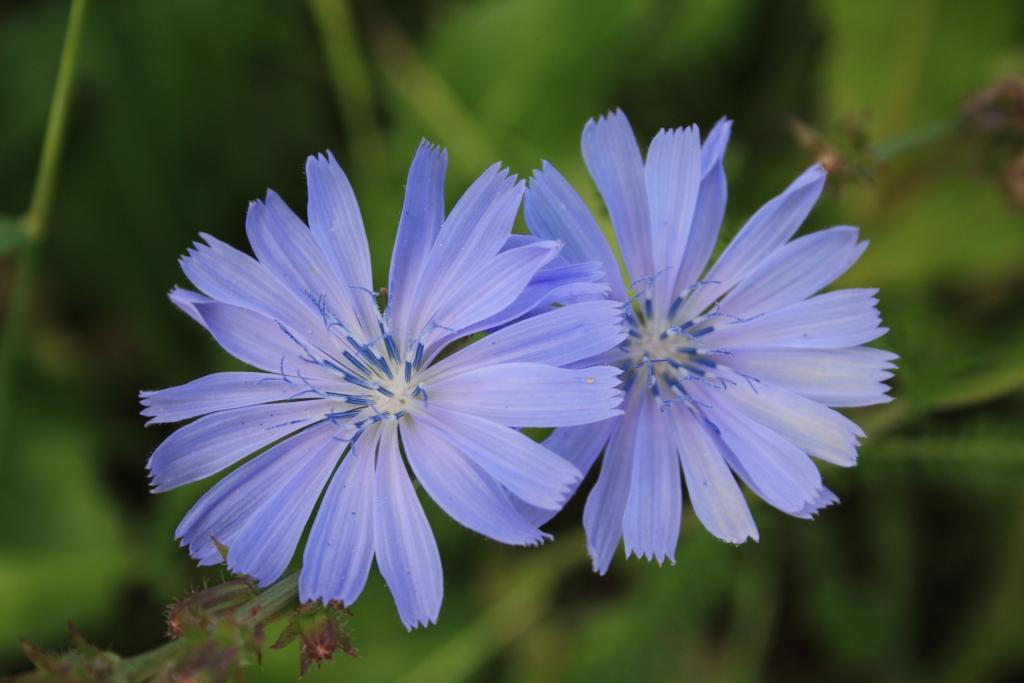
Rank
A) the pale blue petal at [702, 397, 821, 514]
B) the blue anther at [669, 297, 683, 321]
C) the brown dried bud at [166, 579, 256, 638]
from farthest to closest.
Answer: the blue anther at [669, 297, 683, 321], the pale blue petal at [702, 397, 821, 514], the brown dried bud at [166, 579, 256, 638]

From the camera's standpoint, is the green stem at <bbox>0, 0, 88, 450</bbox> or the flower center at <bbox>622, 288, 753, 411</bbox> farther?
the green stem at <bbox>0, 0, 88, 450</bbox>

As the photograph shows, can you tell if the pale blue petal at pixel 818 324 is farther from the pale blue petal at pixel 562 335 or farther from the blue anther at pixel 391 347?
the blue anther at pixel 391 347

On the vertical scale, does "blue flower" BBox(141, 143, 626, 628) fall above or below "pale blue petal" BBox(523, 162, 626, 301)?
below

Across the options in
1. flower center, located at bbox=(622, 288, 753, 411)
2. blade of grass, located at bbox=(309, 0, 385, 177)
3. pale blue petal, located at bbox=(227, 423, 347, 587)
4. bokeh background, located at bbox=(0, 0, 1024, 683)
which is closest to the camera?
pale blue petal, located at bbox=(227, 423, 347, 587)

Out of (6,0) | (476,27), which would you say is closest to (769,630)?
(476,27)

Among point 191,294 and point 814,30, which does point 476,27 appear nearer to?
point 814,30

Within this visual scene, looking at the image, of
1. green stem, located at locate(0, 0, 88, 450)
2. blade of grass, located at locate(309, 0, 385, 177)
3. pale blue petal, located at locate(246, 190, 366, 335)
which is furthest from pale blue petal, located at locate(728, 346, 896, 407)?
blade of grass, located at locate(309, 0, 385, 177)

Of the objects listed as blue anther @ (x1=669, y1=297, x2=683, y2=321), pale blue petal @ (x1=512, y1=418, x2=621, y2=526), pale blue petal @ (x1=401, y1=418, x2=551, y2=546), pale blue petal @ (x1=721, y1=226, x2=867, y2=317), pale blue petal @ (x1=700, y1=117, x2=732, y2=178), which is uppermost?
pale blue petal @ (x1=700, y1=117, x2=732, y2=178)

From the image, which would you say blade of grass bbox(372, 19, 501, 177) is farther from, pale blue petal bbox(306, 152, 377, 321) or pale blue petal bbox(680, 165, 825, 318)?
pale blue petal bbox(306, 152, 377, 321)
